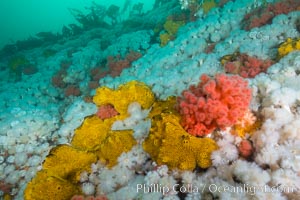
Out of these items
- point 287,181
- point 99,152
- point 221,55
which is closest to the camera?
point 287,181

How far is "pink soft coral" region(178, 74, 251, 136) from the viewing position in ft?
13.4

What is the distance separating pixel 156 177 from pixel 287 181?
169 cm

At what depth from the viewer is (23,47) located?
1658cm

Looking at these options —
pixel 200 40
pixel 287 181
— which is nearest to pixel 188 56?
pixel 200 40

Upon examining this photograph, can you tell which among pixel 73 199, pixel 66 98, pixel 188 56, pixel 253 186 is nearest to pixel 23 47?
pixel 66 98

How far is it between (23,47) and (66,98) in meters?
9.20

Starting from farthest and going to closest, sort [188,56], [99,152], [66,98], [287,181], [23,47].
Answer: [23,47]
[66,98]
[188,56]
[99,152]
[287,181]

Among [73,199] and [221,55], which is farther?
[221,55]

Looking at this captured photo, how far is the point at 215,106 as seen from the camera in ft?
13.3

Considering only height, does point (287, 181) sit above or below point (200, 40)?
below

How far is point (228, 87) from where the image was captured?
419cm

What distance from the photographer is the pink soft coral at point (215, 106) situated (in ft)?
13.4

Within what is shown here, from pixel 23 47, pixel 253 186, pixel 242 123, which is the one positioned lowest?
pixel 253 186

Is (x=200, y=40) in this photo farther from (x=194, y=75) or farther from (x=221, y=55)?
(x=194, y=75)
